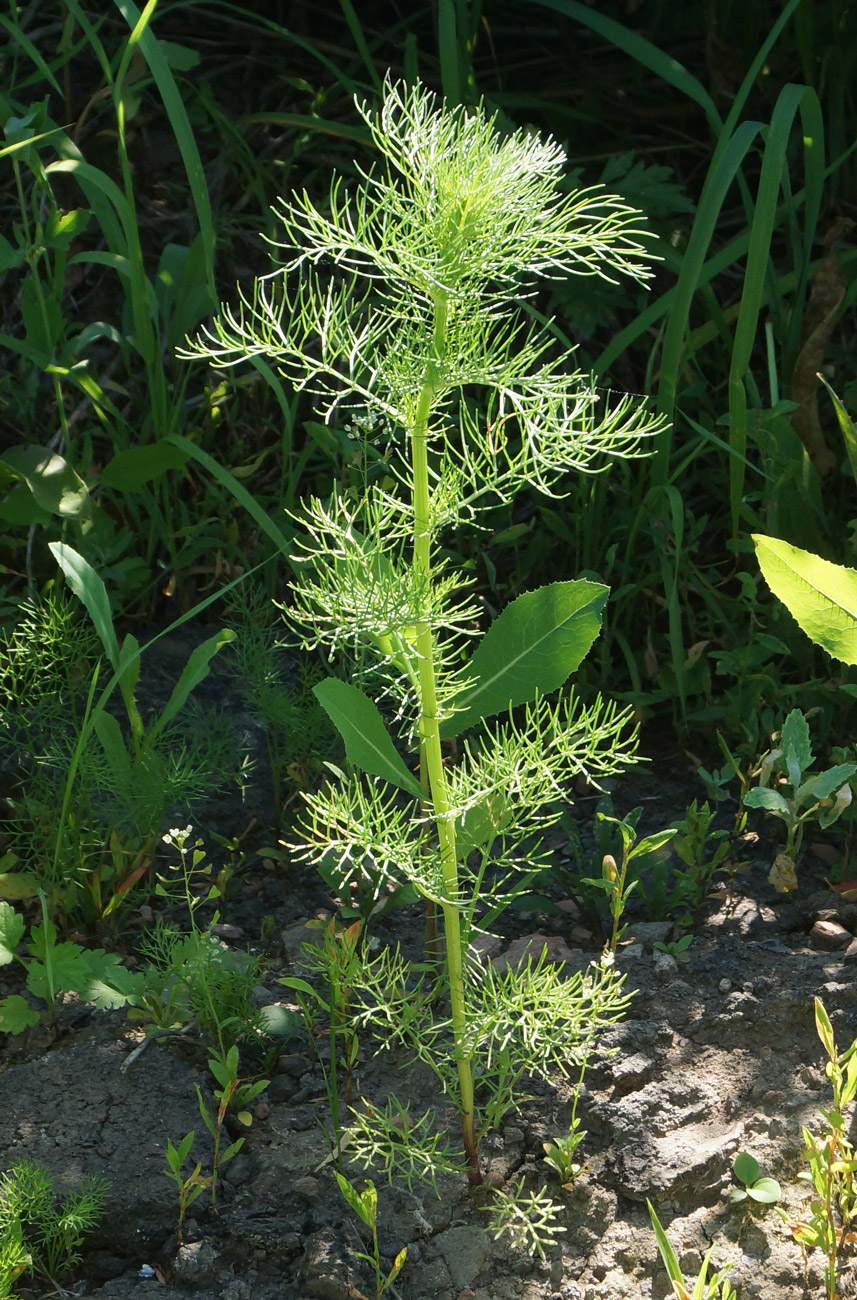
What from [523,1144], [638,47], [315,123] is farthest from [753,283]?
[523,1144]

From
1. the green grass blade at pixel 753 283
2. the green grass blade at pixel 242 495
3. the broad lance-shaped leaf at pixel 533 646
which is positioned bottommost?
the green grass blade at pixel 242 495

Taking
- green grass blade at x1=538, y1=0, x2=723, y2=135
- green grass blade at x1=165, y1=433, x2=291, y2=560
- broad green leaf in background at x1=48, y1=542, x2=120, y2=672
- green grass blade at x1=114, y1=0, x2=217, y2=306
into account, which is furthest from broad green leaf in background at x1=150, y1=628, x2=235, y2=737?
green grass blade at x1=538, y1=0, x2=723, y2=135

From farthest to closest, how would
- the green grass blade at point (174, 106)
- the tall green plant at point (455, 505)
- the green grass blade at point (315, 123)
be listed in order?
the green grass blade at point (315, 123)
the green grass blade at point (174, 106)
the tall green plant at point (455, 505)

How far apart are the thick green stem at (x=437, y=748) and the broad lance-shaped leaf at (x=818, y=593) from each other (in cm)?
52

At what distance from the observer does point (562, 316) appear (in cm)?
324

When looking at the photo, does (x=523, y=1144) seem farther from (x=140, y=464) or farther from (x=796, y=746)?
(x=140, y=464)

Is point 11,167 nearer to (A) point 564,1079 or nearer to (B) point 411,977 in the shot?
(B) point 411,977

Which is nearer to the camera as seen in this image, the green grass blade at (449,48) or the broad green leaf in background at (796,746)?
the broad green leaf in background at (796,746)

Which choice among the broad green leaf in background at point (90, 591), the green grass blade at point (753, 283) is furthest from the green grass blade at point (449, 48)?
the broad green leaf in background at point (90, 591)

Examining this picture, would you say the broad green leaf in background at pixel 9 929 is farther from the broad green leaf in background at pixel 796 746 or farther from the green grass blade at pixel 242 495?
the broad green leaf in background at pixel 796 746

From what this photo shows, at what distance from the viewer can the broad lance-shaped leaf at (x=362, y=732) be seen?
69.7 inches

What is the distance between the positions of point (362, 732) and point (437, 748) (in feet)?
0.49

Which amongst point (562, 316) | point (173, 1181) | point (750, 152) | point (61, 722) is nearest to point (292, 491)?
point (61, 722)

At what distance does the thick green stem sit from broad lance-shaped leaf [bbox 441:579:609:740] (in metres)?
0.11
